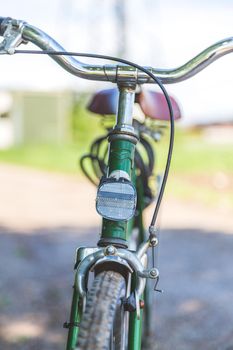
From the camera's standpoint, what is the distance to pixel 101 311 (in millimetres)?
1727

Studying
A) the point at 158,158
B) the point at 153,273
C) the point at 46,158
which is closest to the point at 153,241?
the point at 153,273

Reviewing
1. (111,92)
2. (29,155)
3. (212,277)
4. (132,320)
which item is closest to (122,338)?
(132,320)

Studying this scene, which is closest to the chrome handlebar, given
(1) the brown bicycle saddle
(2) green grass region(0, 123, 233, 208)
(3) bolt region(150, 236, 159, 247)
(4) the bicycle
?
(4) the bicycle

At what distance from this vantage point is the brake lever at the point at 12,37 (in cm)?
200

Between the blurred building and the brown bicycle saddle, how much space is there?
22096mm

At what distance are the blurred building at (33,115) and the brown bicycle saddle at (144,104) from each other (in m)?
22.1

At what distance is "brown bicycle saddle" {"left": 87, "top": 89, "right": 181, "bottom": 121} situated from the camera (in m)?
2.92

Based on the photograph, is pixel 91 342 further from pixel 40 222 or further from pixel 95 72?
pixel 40 222

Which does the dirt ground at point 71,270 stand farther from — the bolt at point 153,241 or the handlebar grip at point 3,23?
the handlebar grip at point 3,23

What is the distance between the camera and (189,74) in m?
2.09

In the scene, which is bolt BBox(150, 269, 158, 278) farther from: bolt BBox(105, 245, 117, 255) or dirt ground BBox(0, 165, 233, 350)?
dirt ground BBox(0, 165, 233, 350)

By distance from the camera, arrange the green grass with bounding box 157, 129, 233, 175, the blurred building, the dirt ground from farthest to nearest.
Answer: the blurred building → the green grass with bounding box 157, 129, 233, 175 → the dirt ground

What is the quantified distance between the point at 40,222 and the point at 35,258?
1711 mm

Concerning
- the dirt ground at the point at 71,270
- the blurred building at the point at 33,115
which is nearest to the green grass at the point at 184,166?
the dirt ground at the point at 71,270
